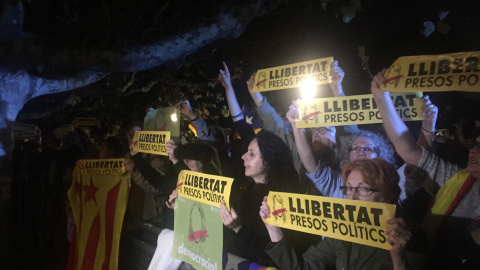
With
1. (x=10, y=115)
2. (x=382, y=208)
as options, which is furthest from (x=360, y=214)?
(x=10, y=115)

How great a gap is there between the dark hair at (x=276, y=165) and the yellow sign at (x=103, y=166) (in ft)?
6.83

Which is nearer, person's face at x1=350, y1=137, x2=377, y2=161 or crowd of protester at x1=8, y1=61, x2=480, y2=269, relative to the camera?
crowd of protester at x1=8, y1=61, x2=480, y2=269

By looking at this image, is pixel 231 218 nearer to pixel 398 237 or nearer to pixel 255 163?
pixel 255 163

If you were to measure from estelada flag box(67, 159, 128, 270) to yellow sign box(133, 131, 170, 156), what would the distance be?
375 millimetres

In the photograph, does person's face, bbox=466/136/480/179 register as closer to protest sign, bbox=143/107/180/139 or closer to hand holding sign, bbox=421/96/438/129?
hand holding sign, bbox=421/96/438/129

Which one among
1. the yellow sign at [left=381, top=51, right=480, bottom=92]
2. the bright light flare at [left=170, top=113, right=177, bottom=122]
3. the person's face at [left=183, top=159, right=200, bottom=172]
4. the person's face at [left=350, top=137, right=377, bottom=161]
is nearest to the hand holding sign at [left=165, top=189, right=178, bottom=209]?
the person's face at [left=183, top=159, right=200, bottom=172]

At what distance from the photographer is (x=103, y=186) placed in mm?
4426

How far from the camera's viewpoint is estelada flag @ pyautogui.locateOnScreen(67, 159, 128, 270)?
417 centimetres

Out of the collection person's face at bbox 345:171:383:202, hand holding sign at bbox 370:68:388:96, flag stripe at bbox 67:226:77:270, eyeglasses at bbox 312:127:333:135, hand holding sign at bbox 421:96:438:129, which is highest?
hand holding sign at bbox 370:68:388:96

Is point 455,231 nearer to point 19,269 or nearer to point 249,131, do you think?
point 249,131

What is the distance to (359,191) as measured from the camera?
2.18 metres

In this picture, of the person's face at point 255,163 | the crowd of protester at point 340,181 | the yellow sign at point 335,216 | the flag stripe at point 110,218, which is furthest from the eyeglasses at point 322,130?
the flag stripe at point 110,218

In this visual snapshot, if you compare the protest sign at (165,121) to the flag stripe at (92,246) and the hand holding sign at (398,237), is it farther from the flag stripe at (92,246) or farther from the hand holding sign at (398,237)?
the hand holding sign at (398,237)

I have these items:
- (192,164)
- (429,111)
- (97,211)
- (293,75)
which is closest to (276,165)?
(293,75)
